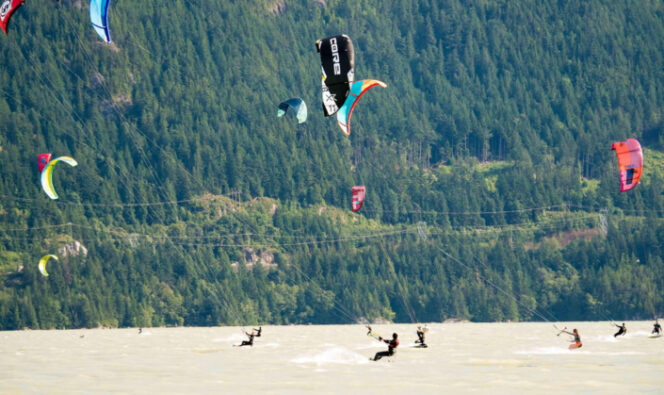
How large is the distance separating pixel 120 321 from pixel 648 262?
79.9 metres

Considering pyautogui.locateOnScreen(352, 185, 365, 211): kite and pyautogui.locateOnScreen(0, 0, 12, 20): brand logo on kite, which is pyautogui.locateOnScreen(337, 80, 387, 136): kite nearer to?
pyautogui.locateOnScreen(0, 0, 12, 20): brand logo on kite

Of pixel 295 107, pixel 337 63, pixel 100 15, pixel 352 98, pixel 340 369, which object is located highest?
pixel 100 15

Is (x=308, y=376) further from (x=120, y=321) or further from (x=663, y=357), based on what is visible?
(x=120, y=321)

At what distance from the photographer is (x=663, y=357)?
60906 mm

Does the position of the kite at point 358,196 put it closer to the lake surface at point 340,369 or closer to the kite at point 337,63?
the lake surface at point 340,369

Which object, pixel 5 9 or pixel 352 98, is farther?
pixel 352 98

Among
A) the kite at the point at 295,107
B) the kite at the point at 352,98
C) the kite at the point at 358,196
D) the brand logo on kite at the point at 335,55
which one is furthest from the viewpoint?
the kite at the point at 358,196

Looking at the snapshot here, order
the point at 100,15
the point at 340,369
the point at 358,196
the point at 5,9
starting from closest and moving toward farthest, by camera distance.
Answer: the point at 340,369
the point at 100,15
the point at 5,9
the point at 358,196

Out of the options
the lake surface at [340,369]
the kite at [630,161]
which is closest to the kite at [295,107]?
the lake surface at [340,369]

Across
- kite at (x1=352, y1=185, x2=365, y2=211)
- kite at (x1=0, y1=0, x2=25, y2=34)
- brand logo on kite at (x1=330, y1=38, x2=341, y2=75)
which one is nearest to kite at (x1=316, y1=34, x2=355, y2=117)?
brand logo on kite at (x1=330, y1=38, x2=341, y2=75)

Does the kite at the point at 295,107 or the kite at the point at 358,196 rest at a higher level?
the kite at the point at 295,107

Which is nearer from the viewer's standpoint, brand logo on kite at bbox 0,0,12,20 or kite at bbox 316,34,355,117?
kite at bbox 316,34,355,117

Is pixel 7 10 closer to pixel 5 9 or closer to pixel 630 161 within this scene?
pixel 5 9

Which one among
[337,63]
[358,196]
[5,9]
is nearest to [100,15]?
[5,9]
